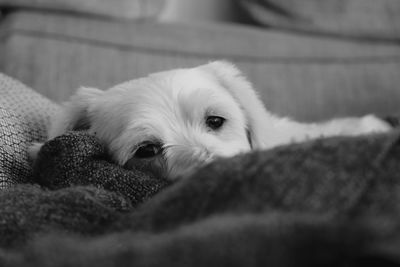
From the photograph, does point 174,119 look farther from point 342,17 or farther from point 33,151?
point 342,17

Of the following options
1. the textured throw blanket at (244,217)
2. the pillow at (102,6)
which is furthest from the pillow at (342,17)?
the textured throw blanket at (244,217)

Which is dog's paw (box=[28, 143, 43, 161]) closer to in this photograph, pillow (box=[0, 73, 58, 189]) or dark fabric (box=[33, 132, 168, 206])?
pillow (box=[0, 73, 58, 189])

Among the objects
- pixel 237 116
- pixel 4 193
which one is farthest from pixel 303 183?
pixel 237 116

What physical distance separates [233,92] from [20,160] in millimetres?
583

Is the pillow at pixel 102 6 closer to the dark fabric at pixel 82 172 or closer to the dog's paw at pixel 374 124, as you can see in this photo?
the dog's paw at pixel 374 124

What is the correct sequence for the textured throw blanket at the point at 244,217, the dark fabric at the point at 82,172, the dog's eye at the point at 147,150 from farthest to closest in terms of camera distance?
the dog's eye at the point at 147,150
the dark fabric at the point at 82,172
the textured throw blanket at the point at 244,217

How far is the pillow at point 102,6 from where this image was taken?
6.22 ft

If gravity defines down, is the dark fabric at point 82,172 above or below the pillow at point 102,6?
below

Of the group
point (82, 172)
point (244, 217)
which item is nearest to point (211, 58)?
point (82, 172)

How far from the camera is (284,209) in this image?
49 centimetres

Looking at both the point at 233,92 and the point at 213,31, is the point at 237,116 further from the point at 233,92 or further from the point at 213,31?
the point at 213,31

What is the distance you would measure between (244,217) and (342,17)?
188 centimetres

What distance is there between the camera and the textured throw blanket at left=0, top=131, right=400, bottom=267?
408 millimetres

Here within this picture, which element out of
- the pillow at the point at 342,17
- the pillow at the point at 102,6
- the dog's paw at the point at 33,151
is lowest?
the dog's paw at the point at 33,151
